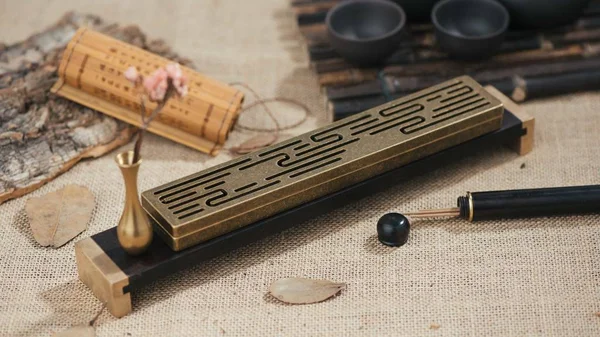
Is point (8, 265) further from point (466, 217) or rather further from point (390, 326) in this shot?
point (466, 217)

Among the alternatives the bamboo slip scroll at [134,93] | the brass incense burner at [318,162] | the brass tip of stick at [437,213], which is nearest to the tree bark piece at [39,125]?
the bamboo slip scroll at [134,93]

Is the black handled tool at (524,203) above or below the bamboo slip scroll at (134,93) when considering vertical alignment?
below

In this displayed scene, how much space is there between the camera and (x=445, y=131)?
1.46 meters

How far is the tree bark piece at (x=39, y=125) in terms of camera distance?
1.52 metres

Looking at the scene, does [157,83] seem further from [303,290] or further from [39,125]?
[39,125]

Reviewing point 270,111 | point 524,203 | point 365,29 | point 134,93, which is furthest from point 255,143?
point 524,203

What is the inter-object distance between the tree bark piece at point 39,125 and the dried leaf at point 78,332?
323 millimetres

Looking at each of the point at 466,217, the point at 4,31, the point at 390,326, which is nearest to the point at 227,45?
the point at 4,31

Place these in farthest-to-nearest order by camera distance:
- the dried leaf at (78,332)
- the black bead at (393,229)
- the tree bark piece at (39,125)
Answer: the tree bark piece at (39,125) → the black bead at (393,229) → the dried leaf at (78,332)

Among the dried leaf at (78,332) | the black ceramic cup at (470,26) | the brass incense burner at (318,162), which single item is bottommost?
the dried leaf at (78,332)

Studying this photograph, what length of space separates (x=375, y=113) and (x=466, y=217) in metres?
0.22

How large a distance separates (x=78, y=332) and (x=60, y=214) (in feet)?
0.84

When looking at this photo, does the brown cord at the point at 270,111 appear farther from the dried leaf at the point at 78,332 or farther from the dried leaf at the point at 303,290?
the dried leaf at the point at 78,332

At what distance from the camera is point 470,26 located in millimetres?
1804
